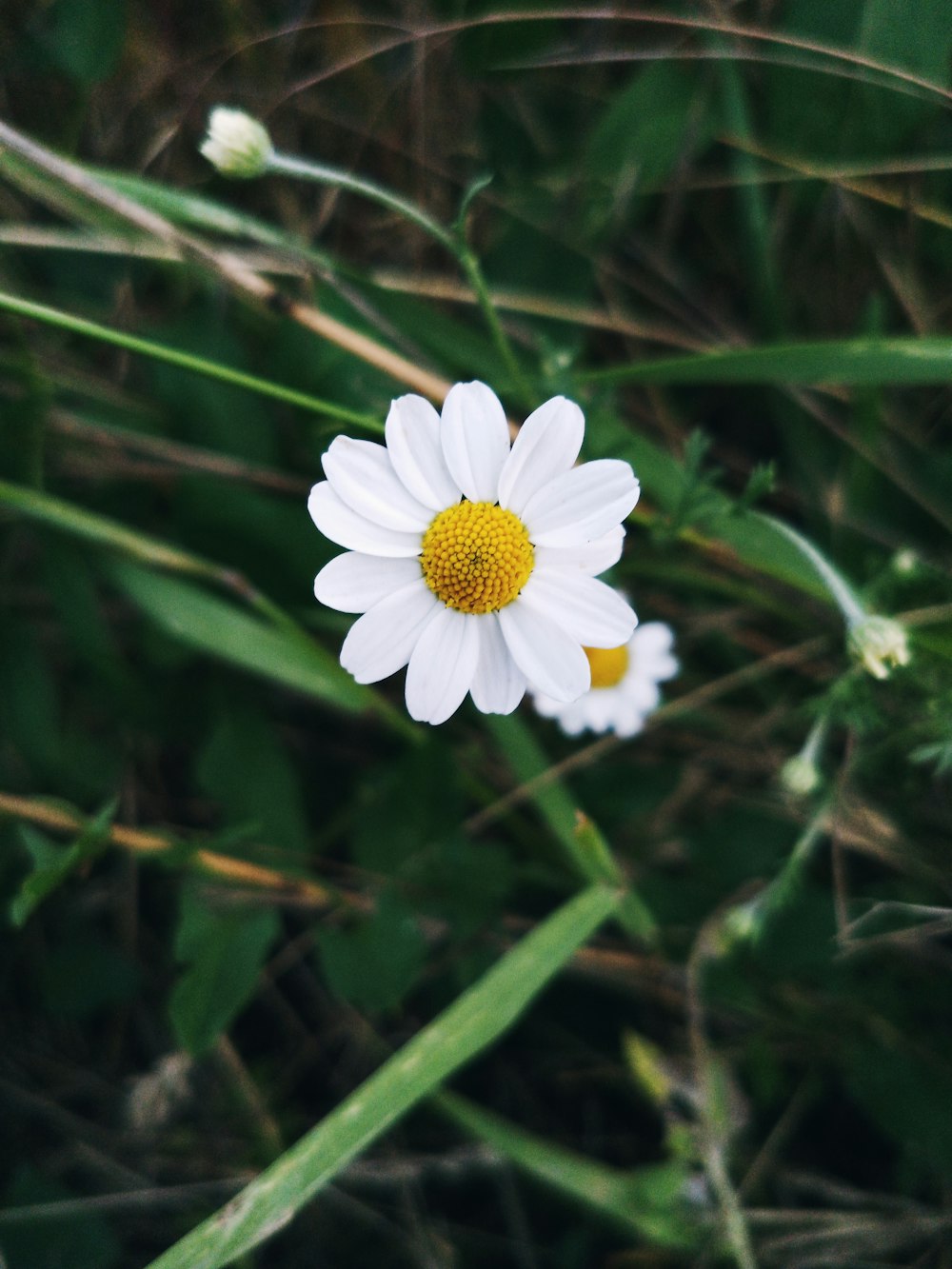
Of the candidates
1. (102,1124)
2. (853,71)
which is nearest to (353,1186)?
(102,1124)

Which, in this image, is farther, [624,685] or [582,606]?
[624,685]

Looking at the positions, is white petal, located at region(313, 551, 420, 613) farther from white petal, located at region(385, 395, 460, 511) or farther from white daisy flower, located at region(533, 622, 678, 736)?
white daisy flower, located at region(533, 622, 678, 736)

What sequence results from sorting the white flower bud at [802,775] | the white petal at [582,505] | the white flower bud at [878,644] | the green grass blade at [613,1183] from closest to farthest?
the white petal at [582,505]
the white flower bud at [878,644]
the white flower bud at [802,775]
the green grass blade at [613,1183]

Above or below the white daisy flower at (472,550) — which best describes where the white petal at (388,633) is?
below

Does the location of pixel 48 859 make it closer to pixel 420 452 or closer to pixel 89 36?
pixel 420 452

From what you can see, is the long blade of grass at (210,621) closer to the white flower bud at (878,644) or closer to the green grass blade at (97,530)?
the green grass blade at (97,530)

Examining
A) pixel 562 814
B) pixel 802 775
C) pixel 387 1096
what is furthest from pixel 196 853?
pixel 802 775

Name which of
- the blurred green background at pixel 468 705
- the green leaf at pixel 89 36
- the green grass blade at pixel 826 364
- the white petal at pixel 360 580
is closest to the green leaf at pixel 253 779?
the blurred green background at pixel 468 705

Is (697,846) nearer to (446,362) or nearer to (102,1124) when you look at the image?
(446,362)
